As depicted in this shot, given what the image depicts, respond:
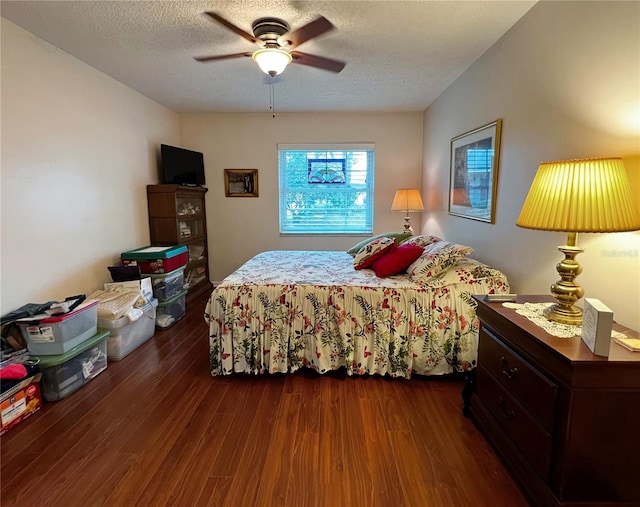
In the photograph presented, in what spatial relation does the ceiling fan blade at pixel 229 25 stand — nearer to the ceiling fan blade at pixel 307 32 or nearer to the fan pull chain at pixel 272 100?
the ceiling fan blade at pixel 307 32

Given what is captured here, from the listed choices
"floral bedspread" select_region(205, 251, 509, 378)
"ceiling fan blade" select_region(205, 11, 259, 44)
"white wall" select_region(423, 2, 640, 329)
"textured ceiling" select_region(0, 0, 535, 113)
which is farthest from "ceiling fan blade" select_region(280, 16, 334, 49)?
"floral bedspread" select_region(205, 251, 509, 378)

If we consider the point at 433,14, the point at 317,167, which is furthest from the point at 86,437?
the point at 317,167

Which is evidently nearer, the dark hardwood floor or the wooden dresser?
the wooden dresser

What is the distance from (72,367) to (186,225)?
229 cm

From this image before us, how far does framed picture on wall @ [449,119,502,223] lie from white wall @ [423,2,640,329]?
3.0 inches

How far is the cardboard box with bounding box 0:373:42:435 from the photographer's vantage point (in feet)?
6.25

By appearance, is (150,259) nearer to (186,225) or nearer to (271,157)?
(186,225)

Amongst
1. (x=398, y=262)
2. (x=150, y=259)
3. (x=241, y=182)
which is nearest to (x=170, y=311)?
(x=150, y=259)

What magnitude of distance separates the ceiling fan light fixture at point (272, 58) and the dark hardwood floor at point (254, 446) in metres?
2.13

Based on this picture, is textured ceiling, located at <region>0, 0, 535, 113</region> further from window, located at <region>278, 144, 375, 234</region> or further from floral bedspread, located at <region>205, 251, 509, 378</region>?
floral bedspread, located at <region>205, 251, 509, 378</region>

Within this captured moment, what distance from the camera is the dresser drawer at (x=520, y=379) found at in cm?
133

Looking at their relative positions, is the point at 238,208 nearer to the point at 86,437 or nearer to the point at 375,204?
the point at 375,204

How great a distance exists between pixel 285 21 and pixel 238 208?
9.57ft

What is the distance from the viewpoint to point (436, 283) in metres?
2.42
